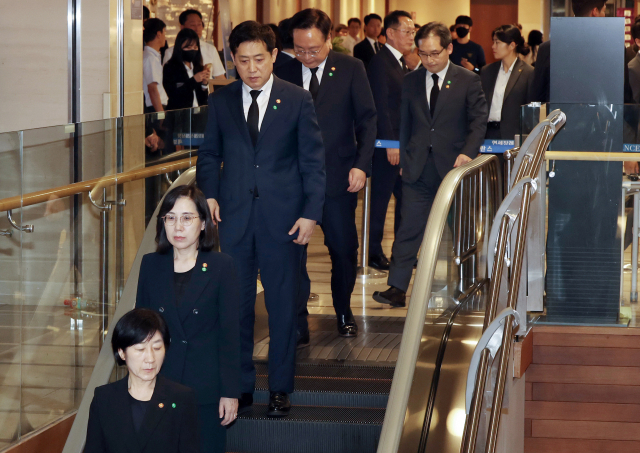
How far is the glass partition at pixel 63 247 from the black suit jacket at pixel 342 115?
864mm

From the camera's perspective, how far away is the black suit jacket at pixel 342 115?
4781 millimetres

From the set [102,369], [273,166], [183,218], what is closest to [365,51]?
[273,166]

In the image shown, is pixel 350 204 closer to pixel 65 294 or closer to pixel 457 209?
pixel 457 209

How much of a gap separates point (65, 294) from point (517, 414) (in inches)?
96.8

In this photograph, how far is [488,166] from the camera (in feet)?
15.7

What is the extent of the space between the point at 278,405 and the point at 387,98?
340cm

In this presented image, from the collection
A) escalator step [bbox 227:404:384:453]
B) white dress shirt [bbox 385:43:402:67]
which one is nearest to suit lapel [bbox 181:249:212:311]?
escalator step [bbox 227:404:384:453]

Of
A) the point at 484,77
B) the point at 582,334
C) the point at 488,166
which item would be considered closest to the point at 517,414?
the point at 582,334

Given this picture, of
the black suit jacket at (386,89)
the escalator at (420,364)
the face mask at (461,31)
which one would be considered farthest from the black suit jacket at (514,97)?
the face mask at (461,31)

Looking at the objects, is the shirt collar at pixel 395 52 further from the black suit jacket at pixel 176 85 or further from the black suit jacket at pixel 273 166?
the black suit jacket at pixel 273 166

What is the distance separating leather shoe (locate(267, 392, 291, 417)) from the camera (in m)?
3.88

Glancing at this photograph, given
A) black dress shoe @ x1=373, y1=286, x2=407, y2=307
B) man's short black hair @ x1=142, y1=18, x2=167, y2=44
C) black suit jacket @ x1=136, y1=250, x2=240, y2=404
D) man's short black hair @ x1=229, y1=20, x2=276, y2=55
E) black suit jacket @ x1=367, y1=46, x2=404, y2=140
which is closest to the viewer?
black suit jacket @ x1=136, y1=250, x2=240, y2=404

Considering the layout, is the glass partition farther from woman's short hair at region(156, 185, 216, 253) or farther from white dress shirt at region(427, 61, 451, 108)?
white dress shirt at region(427, 61, 451, 108)

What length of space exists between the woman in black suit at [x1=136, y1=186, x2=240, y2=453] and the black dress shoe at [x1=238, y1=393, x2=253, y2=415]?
0.79 metres
